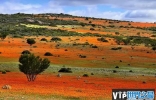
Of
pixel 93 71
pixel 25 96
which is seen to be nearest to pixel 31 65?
pixel 25 96

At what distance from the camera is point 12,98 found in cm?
2758

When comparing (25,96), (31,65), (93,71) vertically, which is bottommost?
(25,96)

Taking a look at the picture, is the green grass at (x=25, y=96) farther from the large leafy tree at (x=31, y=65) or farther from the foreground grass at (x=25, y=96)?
the large leafy tree at (x=31, y=65)

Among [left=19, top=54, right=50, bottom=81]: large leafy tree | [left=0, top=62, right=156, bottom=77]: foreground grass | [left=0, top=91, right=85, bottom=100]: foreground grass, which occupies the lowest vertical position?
[left=0, top=91, right=85, bottom=100]: foreground grass

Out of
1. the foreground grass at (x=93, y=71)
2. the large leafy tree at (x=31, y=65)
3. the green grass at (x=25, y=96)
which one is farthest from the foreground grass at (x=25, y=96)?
the foreground grass at (x=93, y=71)

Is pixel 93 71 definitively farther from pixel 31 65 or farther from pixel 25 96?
pixel 25 96

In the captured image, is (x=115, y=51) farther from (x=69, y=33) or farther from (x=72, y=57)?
(x=69, y=33)

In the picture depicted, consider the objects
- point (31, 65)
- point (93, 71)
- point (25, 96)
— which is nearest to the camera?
point (25, 96)

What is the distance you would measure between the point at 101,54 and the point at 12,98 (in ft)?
183

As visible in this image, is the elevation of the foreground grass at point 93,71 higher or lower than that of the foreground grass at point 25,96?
higher

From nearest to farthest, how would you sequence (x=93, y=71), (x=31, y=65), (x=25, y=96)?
(x=25, y=96) < (x=31, y=65) < (x=93, y=71)

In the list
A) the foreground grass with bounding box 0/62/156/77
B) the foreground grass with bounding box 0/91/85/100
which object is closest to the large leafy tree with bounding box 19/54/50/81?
the foreground grass with bounding box 0/62/156/77

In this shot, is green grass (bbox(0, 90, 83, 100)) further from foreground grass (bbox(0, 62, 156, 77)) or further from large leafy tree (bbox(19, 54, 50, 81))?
foreground grass (bbox(0, 62, 156, 77))

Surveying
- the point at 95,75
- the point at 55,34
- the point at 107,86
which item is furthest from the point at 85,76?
the point at 55,34
